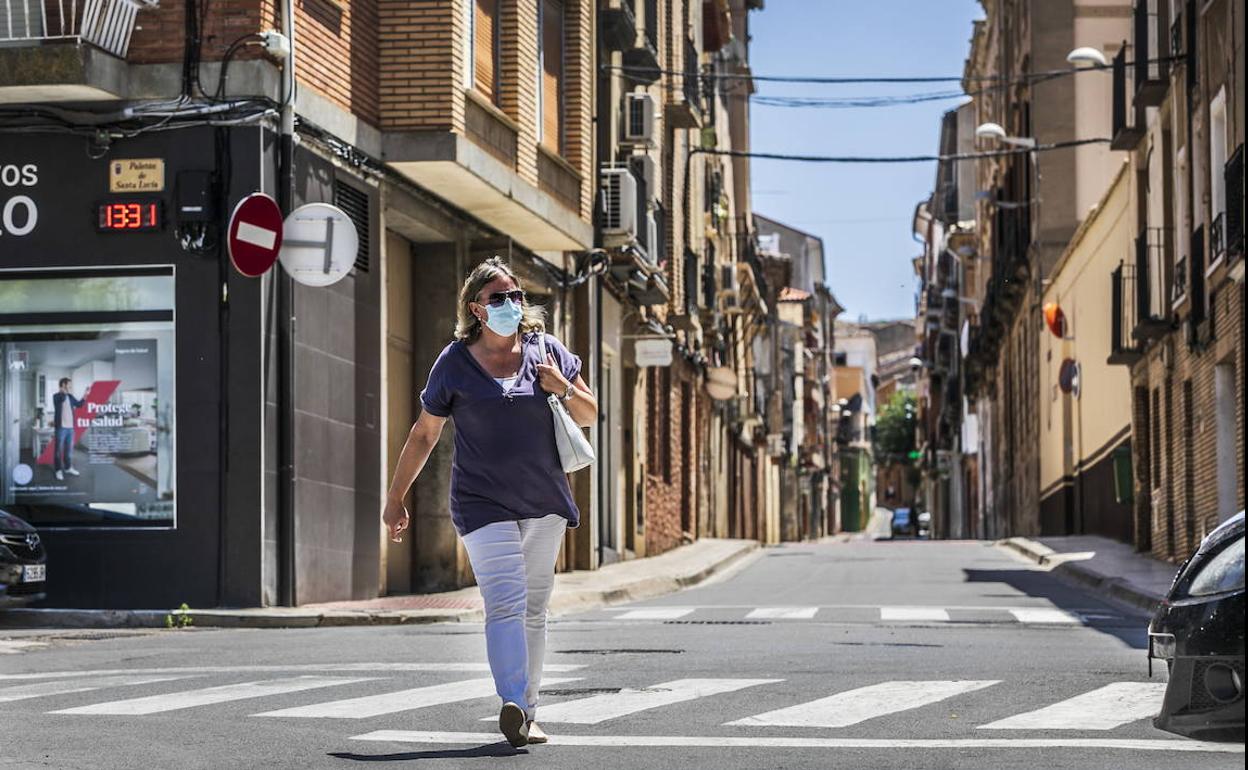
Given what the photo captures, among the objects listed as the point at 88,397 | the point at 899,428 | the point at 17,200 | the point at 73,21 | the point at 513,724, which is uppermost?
the point at 73,21

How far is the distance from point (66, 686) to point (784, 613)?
373 inches

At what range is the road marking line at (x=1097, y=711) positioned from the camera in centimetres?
873

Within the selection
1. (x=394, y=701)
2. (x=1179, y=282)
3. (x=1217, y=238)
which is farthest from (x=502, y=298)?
(x=1179, y=282)

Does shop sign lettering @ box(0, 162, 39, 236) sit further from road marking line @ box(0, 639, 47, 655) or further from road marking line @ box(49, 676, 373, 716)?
road marking line @ box(49, 676, 373, 716)

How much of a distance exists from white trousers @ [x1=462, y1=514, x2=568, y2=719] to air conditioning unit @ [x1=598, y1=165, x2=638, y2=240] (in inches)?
853

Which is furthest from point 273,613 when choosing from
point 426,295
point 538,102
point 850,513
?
point 850,513

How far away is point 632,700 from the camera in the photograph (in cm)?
979

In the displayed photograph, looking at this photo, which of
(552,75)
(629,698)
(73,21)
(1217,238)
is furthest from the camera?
(552,75)

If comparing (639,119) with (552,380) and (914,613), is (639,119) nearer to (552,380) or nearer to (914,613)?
(914,613)

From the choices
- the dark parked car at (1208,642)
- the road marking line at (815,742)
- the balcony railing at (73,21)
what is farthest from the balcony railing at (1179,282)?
the dark parked car at (1208,642)

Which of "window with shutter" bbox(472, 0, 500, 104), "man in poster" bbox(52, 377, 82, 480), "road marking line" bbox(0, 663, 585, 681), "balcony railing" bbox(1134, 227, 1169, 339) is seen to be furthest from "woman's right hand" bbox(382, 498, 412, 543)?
"balcony railing" bbox(1134, 227, 1169, 339)

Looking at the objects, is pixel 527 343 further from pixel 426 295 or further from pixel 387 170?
pixel 426 295

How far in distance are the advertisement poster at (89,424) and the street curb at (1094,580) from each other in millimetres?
8526

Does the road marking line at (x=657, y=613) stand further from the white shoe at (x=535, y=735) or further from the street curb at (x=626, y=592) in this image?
the white shoe at (x=535, y=735)
